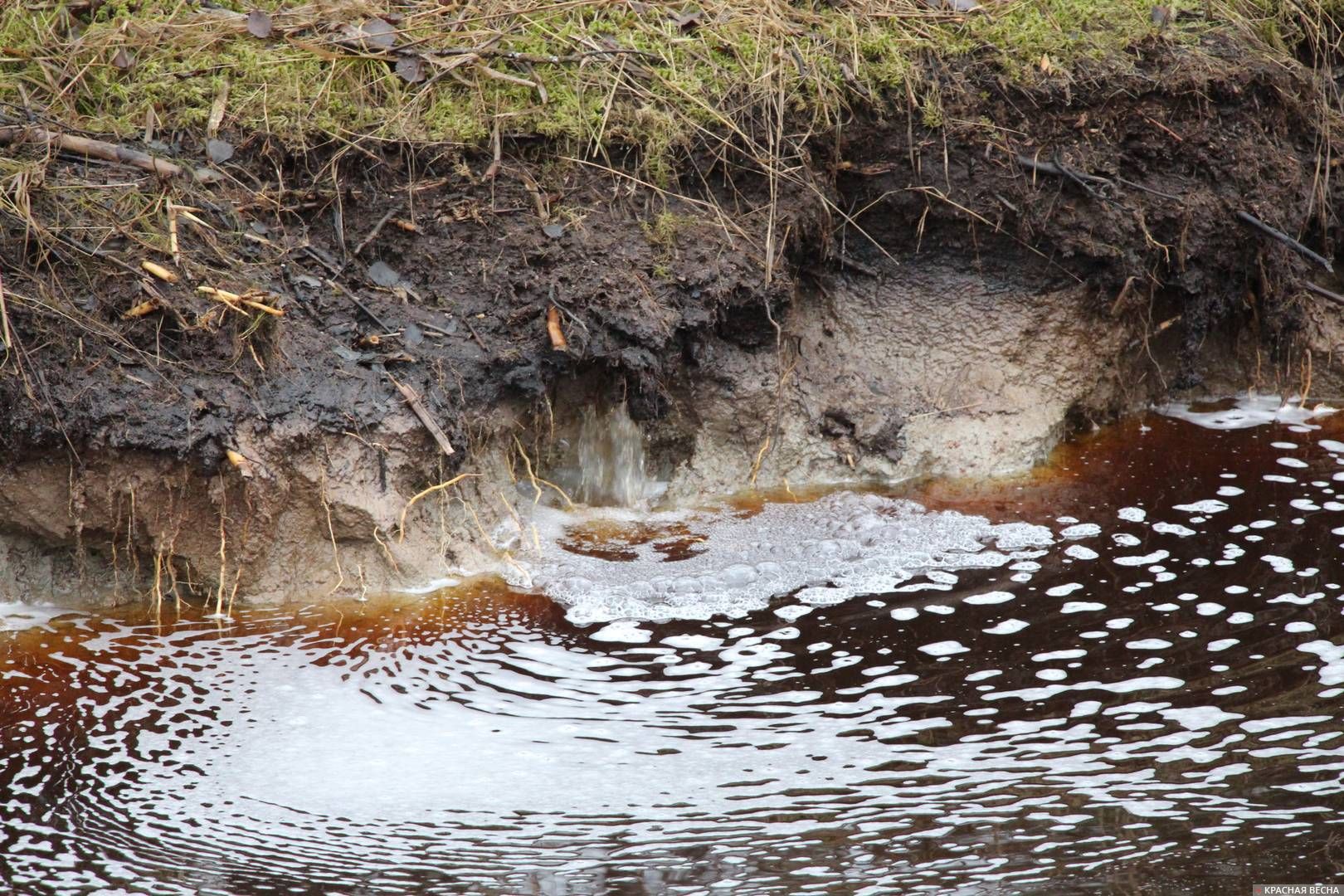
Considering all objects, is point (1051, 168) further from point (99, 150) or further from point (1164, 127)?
point (99, 150)

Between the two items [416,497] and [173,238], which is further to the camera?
[416,497]

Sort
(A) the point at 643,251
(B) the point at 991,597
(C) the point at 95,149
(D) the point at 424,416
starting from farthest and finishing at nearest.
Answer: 1. (A) the point at 643,251
2. (C) the point at 95,149
3. (D) the point at 424,416
4. (B) the point at 991,597

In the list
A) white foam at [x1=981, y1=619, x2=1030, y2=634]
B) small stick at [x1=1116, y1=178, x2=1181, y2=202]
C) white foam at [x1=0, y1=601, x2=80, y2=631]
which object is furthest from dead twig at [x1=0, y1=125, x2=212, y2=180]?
small stick at [x1=1116, y1=178, x2=1181, y2=202]

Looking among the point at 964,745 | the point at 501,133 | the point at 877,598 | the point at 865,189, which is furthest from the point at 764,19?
the point at 964,745

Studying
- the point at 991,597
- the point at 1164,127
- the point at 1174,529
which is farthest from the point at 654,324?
the point at 1164,127

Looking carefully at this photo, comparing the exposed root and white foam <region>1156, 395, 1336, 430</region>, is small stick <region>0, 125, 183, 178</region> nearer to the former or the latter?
the exposed root

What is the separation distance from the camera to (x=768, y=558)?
4.43 m

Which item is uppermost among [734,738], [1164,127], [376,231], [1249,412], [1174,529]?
[1164,127]

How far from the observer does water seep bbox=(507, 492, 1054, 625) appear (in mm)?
4148

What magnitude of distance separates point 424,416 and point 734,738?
1.62 m

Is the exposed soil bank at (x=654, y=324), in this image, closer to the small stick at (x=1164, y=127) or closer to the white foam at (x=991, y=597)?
the small stick at (x=1164, y=127)

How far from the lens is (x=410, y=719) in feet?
11.5

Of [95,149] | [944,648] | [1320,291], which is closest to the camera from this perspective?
[944,648]

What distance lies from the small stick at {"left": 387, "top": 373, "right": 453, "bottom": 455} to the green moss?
1.04m
